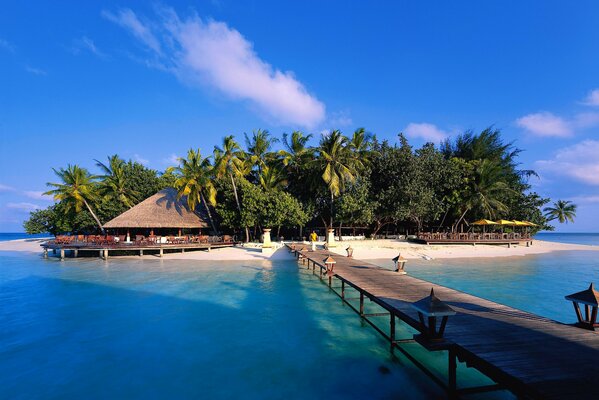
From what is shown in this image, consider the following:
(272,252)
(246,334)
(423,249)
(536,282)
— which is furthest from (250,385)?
(423,249)

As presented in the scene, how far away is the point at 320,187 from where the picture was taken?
28297 mm

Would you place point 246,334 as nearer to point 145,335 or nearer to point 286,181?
point 145,335

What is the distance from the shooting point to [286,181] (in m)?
30.0

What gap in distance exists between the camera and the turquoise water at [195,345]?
6172 mm

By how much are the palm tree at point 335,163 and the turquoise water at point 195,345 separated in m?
12.5

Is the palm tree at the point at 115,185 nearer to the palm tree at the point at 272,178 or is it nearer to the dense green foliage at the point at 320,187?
the dense green foliage at the point at 320,187

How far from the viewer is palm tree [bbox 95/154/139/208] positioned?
108 ft

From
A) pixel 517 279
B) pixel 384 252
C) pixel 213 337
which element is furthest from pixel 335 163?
pixel 213 337

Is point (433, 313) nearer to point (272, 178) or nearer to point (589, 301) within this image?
point (589, 301)

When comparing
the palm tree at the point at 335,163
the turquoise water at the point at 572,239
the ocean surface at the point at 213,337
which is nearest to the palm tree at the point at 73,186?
the ocean surface at the point at 213,337

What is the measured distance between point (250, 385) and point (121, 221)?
24.5 metres

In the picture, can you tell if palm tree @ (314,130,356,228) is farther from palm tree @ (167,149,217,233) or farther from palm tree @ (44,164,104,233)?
palm tree @ (44,164,104,233)

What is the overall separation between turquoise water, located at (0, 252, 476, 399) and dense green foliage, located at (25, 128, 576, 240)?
1309 cm

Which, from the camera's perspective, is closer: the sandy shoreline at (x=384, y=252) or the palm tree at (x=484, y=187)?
the sandy shoreline at (x=384, y=252)
